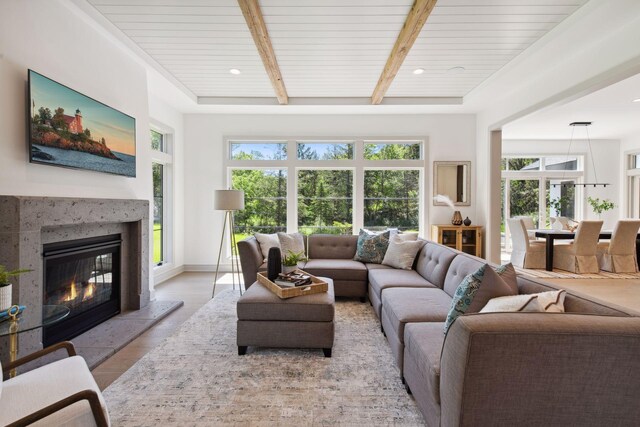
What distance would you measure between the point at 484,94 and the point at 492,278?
12.4 ft

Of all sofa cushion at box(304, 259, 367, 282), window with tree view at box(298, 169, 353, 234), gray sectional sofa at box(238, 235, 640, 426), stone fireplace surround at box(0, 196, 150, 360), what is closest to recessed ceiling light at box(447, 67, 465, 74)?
window with tree view at box(298, 169, 353, 234)

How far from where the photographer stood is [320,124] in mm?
5355

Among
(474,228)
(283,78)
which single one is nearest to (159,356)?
(283,78)

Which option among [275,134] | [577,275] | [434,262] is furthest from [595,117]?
[275,134]

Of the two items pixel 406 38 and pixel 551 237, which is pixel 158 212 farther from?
pixel 551 237

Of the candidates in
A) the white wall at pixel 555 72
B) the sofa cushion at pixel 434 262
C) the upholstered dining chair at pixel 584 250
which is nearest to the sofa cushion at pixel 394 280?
the sofa cushion at pixel 434 262

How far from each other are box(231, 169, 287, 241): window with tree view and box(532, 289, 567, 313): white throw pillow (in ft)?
14.5

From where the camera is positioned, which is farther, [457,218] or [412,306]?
[457,218]

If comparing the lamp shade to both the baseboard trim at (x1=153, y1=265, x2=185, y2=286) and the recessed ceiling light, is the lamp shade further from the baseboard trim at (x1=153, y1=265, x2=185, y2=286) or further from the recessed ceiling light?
the recessed ceiling light

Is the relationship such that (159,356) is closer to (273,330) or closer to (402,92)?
(273,330)

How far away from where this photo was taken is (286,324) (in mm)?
2371

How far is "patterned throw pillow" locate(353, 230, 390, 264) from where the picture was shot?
4.03m

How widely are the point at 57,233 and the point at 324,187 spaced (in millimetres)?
3820

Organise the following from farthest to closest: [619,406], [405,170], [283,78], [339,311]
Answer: [405,170] → [283,78] → [339,311] → [619,406]
